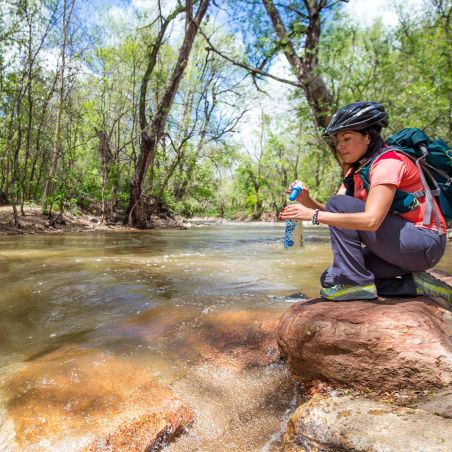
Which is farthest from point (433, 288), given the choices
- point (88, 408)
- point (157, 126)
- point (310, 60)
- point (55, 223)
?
point (55, 223)

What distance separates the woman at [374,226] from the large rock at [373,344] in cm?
16

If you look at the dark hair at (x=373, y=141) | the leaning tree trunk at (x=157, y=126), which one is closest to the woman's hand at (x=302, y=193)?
the dark hair at (x=373, y=141)

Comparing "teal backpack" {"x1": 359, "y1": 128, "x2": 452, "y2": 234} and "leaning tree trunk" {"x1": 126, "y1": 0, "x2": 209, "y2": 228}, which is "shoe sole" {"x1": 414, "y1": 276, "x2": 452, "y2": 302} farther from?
"leaning tree trunk" {"x1": 126, "y1": 0, "x2": 209, "y2": 228}

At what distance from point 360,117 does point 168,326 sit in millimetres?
2169

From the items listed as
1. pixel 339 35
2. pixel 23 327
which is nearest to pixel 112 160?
pixel 339 35

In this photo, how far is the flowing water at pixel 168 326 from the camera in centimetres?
177

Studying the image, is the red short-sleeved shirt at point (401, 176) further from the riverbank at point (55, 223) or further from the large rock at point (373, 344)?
the riverbank at point (55, 223)

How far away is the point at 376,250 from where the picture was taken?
7.22 ft

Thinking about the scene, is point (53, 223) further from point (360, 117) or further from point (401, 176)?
point (401, 176)

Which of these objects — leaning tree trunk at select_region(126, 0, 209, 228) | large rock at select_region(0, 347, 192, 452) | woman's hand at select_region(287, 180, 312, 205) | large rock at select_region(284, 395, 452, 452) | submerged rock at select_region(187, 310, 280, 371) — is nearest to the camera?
large rock at select_region(284, 395, 452, 452)

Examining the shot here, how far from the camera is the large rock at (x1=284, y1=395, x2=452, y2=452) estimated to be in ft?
3.92

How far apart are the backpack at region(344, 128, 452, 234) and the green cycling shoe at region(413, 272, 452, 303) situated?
37 centimetres

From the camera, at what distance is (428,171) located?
2.09 meters

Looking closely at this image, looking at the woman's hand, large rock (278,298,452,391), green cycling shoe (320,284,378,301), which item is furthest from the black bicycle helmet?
large rock (278,298,452,391)
